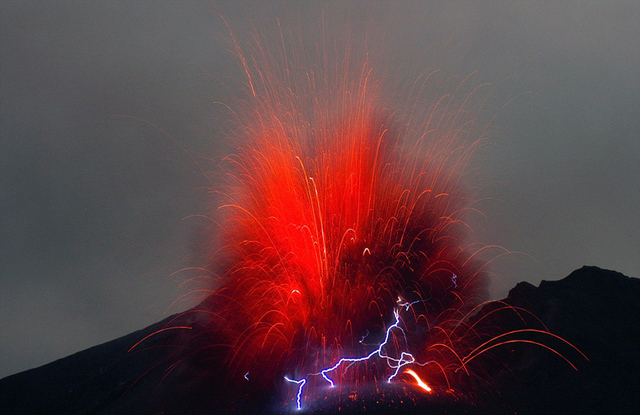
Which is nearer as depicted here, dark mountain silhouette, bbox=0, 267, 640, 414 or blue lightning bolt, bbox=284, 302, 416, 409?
dark mountain silhouette, bbox=0, 267, 640, 414

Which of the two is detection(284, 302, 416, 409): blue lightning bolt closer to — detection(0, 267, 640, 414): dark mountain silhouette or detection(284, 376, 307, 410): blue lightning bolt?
detection(284, 376, 307, 410): blue lightning bolt

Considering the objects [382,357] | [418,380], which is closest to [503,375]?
[418,380]

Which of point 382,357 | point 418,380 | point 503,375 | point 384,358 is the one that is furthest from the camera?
point 503,375

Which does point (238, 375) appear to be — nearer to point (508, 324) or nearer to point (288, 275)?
point (288, 275)

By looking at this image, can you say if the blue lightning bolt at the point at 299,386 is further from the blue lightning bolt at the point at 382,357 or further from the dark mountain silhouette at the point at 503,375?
the dark mountain silhouette at the point at 503,375

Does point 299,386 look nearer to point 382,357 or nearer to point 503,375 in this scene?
point 382,357

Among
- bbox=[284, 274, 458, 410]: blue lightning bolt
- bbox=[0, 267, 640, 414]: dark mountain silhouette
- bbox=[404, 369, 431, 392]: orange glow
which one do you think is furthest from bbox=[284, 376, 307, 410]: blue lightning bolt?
bbox=[404, 369, 431, 392]: orange glow

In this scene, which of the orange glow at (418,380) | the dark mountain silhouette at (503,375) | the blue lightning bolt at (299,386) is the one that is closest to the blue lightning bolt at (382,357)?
the blue lightning bolt at (299,386)

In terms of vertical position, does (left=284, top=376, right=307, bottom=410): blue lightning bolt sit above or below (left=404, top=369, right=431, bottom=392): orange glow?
above
